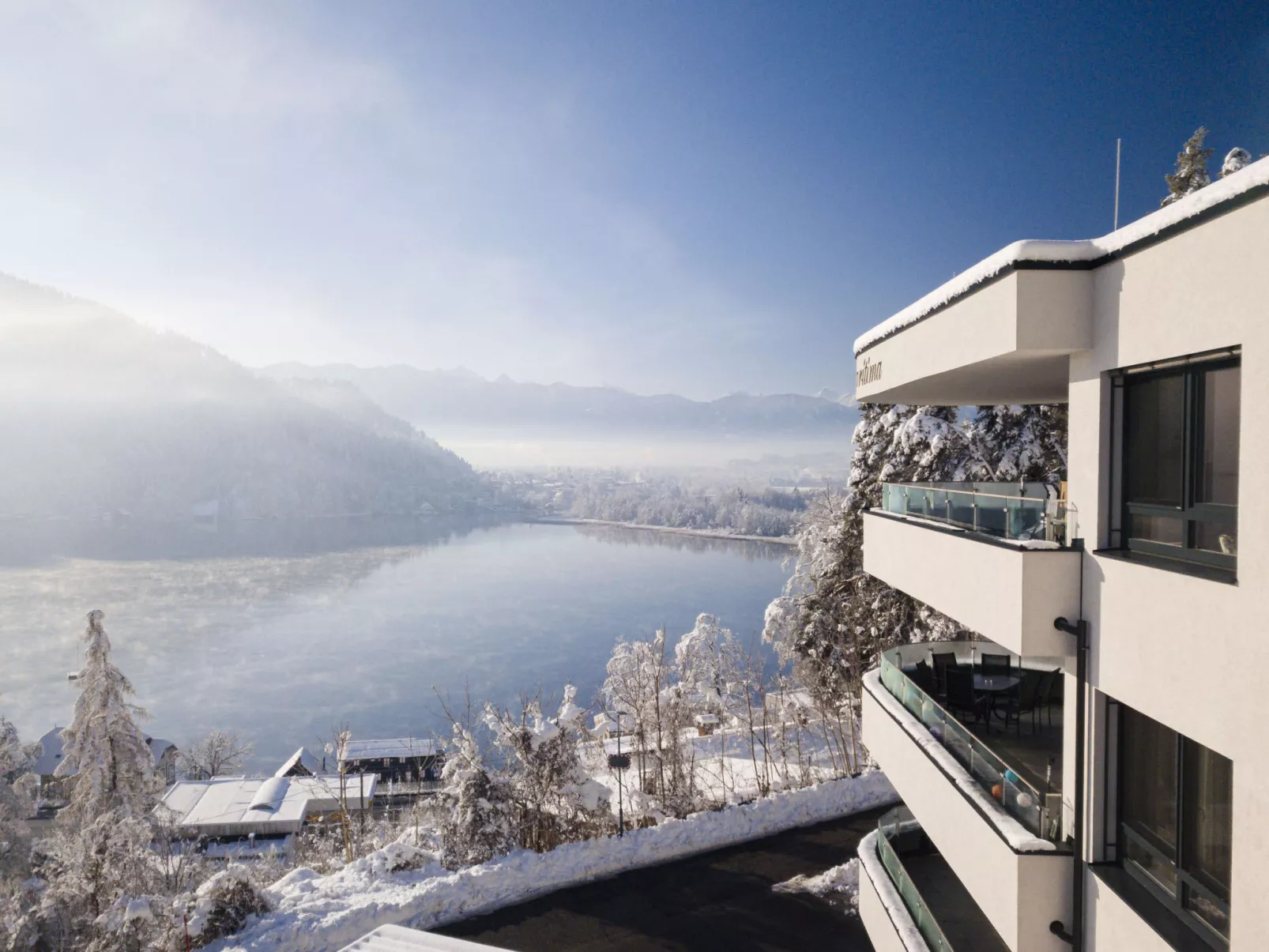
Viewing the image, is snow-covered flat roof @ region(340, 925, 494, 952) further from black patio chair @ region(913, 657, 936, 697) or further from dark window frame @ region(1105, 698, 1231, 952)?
dark window frame @ region(1105, 698, 1231, 952)

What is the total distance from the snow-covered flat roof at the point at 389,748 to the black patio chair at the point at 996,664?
25.4 m

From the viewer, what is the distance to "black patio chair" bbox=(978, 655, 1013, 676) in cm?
694

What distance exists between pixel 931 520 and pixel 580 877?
7637 millimetres

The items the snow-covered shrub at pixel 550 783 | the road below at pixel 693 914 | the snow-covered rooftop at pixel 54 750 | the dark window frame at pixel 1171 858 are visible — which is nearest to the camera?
the dark window frame at pixel 1171 858

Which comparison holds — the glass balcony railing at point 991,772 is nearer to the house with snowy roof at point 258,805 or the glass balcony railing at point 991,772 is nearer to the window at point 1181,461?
the window at point 1181,461

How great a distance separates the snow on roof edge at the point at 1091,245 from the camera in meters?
2.82

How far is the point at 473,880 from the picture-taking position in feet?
30.7

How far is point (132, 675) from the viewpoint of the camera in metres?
39.8

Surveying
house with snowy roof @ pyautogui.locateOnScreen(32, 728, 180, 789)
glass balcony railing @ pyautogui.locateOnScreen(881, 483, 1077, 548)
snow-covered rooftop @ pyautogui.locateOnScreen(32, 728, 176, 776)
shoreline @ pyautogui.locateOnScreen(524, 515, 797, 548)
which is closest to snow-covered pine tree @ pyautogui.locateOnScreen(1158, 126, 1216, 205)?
glass balcony railing @ pyautogui.locateOnScreen(881, 483, 1077, 548)

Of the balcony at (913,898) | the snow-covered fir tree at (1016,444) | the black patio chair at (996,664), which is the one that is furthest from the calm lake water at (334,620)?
the black patio chair at (996,664)

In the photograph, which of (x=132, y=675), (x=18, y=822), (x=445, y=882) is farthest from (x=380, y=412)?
(x=445, y=882)

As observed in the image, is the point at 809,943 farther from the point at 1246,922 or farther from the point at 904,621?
the point at 904,621

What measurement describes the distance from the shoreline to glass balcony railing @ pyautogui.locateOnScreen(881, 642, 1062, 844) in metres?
49.1

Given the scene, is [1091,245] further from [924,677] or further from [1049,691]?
[924,677]
